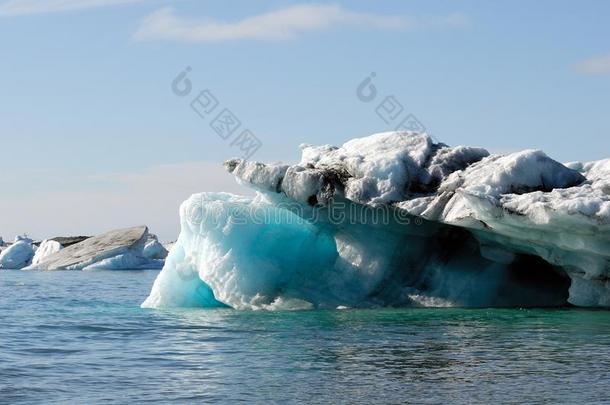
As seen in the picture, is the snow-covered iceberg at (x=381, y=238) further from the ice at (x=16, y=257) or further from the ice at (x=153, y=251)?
the ice at (x=16, y=257)

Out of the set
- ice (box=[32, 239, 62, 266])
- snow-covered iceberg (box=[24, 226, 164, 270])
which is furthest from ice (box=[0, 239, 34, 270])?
snow-covered iceberg (box=[24, 226, 164, 270])

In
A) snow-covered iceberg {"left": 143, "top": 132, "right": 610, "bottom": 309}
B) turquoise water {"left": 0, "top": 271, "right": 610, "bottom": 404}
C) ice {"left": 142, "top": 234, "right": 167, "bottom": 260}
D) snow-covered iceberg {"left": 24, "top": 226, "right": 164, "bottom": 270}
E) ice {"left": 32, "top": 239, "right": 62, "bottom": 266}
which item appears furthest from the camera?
ice {"left": 32, "top": 239, "right": 62, "bottom": 266}

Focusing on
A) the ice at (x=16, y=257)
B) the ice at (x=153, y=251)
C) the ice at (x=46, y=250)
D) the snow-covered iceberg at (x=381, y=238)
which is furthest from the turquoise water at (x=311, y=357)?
the ice at (x=16, y=257)

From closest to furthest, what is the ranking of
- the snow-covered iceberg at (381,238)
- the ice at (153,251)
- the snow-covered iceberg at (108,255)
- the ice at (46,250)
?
the snow-covered iceberg at (381,238), the snow-covered iceberg at (108,255), the ice at (153,251), the ice at (46,250)

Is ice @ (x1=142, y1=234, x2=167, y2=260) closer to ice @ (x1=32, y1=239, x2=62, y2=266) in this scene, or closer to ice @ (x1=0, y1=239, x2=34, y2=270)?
ice @ (x1=32, y1=239, x2=62, y2=266)

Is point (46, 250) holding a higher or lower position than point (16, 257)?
higher

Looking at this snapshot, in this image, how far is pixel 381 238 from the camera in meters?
18.2

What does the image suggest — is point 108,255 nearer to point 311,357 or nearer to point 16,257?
point 16,257

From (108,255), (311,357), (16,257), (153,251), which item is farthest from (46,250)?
(311,357)

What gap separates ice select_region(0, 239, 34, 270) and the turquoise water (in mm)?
37592

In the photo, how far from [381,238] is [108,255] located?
32.5m

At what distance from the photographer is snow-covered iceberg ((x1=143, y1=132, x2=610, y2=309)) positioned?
16672 mm

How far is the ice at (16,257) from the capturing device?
180 ft

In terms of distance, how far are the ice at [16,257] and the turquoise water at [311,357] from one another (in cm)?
3759
